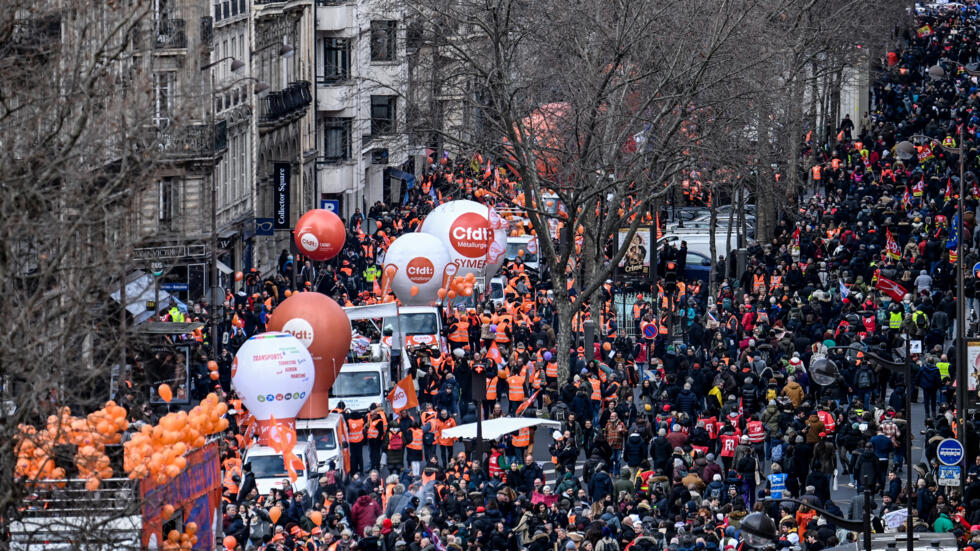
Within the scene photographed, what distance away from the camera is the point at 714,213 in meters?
59.1

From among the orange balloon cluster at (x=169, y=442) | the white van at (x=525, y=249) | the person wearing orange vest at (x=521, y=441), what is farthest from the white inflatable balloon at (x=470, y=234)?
the orange balloon cluster at (x=169, y=442)

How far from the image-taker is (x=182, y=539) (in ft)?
78.9

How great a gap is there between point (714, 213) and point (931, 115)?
17.1m

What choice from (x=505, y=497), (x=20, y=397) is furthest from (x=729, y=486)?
(x=20, y=397)

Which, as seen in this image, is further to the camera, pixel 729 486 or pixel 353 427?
pixel 353 427

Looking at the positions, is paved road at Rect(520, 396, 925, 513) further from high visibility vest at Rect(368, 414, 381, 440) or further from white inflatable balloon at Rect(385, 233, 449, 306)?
white inflatable balloon at Rect(385, 233, 449, 306)

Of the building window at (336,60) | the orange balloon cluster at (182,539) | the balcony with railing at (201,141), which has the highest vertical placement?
the building window at (336,60)

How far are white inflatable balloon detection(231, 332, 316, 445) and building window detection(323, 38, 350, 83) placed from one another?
3723 centimetres

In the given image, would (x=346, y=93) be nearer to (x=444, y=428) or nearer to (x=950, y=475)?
(x=444, y=428)

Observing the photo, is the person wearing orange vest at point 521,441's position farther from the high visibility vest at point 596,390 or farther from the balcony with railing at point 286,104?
the balcony with railing at point 286,104

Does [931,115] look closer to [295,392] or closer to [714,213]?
[714,213]

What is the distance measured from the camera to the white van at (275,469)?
34.8 metres

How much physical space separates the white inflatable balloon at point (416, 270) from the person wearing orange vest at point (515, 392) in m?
9.42

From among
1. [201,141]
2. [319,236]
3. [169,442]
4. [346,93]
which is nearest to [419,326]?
[319,236]
